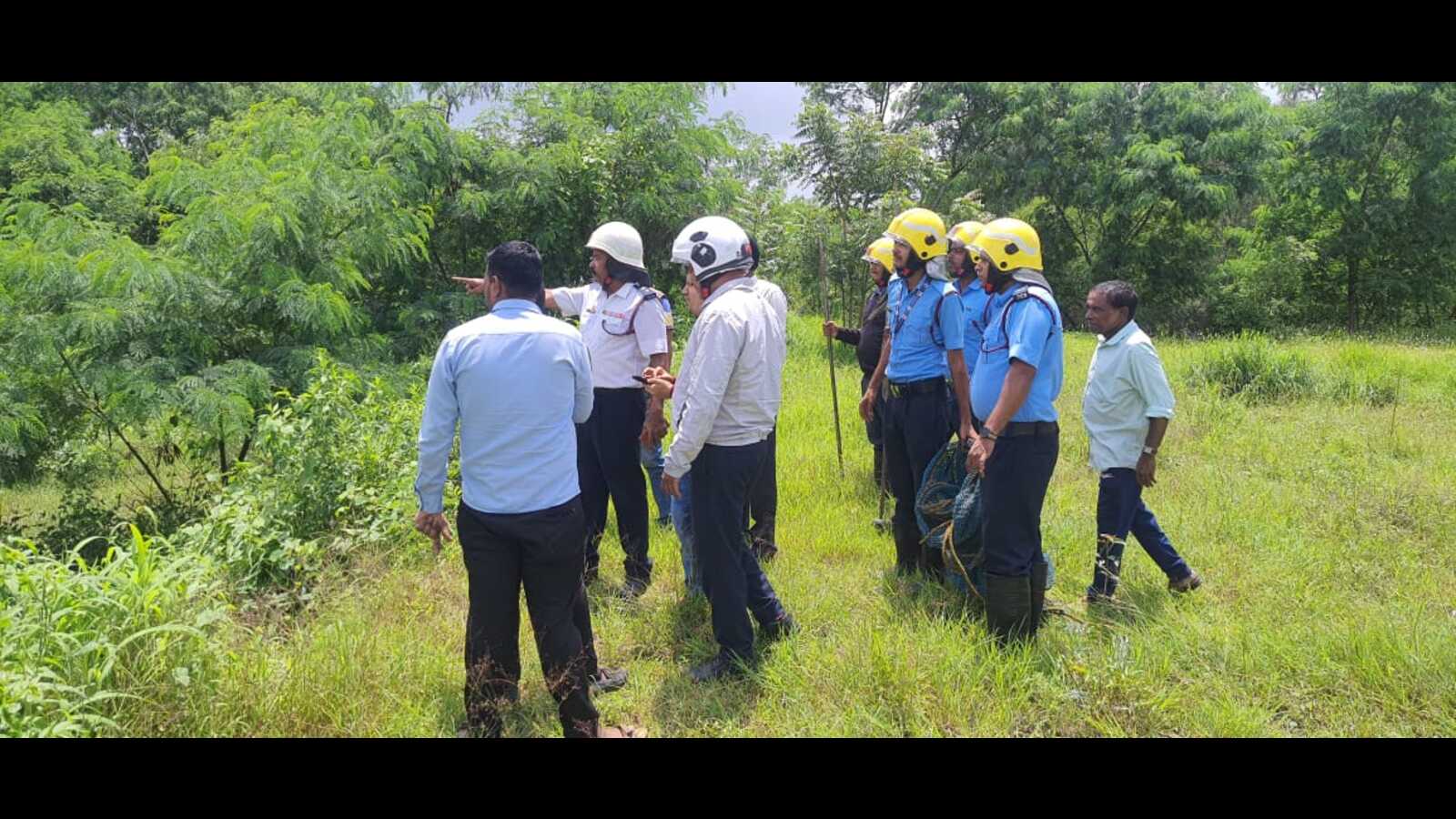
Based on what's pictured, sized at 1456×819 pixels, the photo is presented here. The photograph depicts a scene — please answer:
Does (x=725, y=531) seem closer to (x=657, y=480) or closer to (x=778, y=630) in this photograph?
(x=778, y=630)

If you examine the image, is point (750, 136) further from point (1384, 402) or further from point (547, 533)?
point (547, 533)

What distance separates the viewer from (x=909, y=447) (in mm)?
4602

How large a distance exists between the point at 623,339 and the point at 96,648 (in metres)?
2.62

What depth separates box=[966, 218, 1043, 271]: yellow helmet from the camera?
3.78 metres

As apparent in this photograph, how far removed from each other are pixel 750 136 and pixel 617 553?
→ 15.3m

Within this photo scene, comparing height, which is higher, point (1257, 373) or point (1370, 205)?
point (1370, 205)

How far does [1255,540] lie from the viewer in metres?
5.29

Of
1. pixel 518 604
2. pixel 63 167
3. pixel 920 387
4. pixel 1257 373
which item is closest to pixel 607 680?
pixel 518 604

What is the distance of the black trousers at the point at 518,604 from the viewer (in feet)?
10.1

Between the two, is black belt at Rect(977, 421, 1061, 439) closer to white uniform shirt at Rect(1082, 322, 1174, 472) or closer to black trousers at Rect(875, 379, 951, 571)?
black trousers at Rect(875, 379, 951, 571)

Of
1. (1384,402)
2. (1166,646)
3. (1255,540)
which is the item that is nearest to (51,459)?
(1166,646)

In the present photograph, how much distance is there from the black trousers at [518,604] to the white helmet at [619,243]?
5.34 ft

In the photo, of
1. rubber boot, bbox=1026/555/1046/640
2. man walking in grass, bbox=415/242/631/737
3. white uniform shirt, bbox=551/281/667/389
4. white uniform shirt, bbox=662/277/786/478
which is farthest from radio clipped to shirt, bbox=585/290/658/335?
rubber boot, bbox=1026/555/1046/640

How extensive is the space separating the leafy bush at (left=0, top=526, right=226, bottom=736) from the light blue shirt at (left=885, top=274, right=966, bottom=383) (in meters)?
3.48
